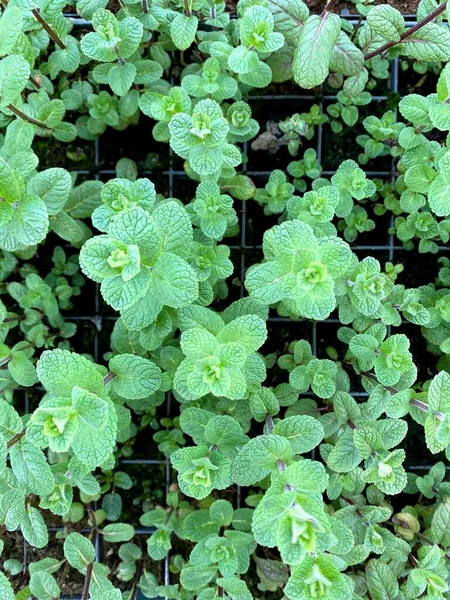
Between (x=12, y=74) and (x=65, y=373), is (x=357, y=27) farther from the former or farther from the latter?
(x=65, y=373)

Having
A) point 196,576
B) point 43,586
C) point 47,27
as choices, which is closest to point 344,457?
point 196,576

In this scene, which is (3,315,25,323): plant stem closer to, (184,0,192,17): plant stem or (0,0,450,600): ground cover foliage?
(0,0,450,600): ground cover foliage

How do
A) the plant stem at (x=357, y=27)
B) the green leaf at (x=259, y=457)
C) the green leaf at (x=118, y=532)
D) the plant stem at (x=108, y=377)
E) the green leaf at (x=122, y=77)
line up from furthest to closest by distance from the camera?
the plant stem at (x=357, y=27)
the green leaf at (x=118, y=532)
the green leaf at (x=122, y=77)
the plant stem at (x=108, y=377)
the green leaf at (x=259, y=457)

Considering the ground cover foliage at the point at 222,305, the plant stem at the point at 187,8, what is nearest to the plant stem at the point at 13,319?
the ground cover foliage at the point at 222,305

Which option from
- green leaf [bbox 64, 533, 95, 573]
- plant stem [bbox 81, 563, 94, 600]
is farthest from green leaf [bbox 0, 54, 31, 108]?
plant stem [bbox 81, 563, 94, 600]

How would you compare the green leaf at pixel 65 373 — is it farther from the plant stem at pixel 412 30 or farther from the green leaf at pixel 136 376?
the plant stem at pixel 412 30

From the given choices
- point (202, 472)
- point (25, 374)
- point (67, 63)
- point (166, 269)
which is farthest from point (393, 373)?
point (67, 63)
